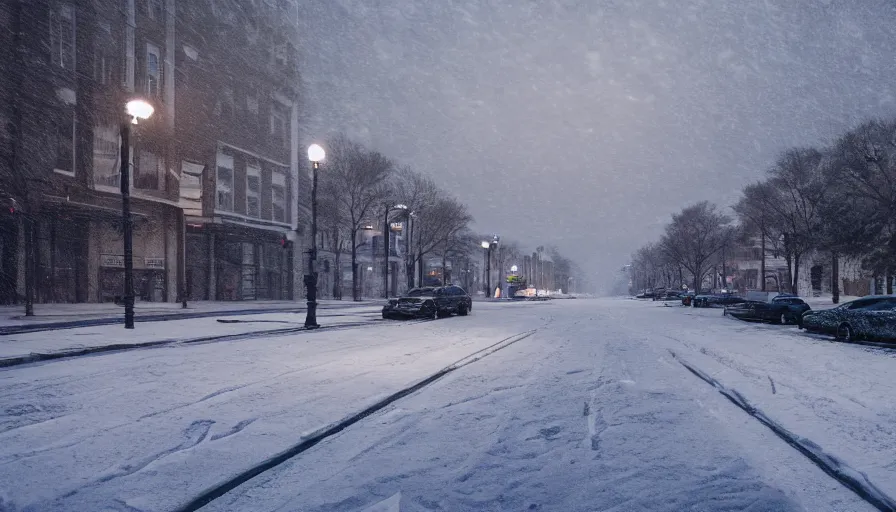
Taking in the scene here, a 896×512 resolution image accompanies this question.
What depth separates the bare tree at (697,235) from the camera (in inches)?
2884

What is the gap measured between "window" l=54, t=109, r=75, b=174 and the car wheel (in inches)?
1263

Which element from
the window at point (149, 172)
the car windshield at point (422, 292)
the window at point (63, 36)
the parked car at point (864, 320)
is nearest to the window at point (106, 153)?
the window at point (149, 172)

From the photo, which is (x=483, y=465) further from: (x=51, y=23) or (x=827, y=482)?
(x=51, y=23)

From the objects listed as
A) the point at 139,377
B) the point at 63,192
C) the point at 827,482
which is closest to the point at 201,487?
the point at 827,482

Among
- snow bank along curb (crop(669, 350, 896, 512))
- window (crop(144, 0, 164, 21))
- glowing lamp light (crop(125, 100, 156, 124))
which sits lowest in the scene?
snow bank along curb (crop(669, 350, 896, 512))

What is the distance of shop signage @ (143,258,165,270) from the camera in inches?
1432

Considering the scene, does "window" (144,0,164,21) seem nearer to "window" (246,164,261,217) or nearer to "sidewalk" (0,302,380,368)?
"window" (246,164,261,217)

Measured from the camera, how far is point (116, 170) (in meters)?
33.3

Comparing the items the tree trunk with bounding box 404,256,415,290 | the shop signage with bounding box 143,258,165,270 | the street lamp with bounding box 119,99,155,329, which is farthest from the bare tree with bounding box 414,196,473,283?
the street lamp with bounding box 119,99,155,329

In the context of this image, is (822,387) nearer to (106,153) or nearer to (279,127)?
(106,153)

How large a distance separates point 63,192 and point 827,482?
Answer: 109 feet

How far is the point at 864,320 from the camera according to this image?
17891 mm

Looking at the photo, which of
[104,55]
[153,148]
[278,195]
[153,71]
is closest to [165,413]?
[104,55]

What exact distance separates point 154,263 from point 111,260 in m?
2.89
